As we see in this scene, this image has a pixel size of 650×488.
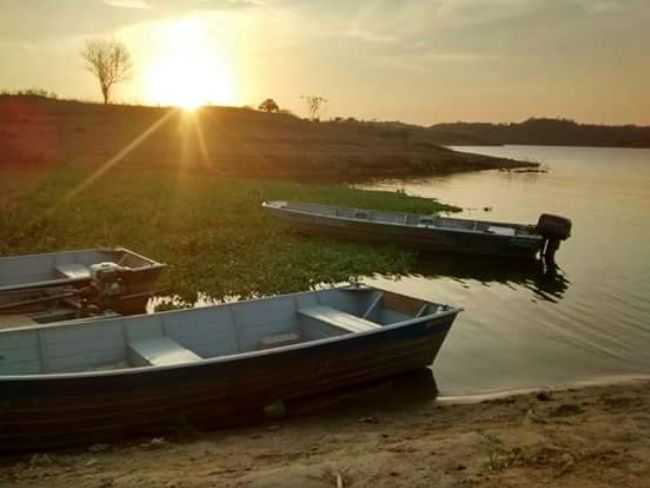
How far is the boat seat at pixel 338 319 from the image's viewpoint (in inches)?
384

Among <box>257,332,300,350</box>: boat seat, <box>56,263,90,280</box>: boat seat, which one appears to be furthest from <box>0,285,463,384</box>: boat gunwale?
<box>56,263,90,280</box>: boat seat

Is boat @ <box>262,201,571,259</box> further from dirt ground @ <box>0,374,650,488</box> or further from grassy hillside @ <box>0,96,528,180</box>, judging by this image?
grassy hillside @ <box>0,96,528,180</box>

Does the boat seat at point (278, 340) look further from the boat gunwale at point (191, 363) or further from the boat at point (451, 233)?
the boat at point (451, 233)

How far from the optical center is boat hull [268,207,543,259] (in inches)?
842

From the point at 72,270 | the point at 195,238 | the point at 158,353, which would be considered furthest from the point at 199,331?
the point at 195,238

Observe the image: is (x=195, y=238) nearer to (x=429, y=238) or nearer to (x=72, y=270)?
(x=72, y=270)

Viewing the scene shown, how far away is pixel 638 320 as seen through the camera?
49.2ft

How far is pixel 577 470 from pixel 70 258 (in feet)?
37.6

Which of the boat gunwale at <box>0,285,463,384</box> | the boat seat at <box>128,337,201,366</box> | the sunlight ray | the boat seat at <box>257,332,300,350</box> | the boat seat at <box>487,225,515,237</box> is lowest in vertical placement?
the boat seat at <box>257,332,300,350</box>

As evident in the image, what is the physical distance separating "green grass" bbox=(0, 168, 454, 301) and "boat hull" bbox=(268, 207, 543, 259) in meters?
0.61

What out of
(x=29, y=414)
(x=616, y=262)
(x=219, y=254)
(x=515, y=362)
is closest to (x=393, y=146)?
(x=616, y=262)

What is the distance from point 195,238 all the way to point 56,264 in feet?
19.6

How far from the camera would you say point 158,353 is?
8.34 meters

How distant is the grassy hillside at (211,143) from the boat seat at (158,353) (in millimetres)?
37377
